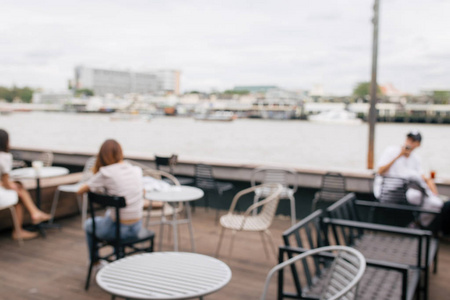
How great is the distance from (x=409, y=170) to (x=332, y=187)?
35.7 inches

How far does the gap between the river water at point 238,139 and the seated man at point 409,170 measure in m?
1.20

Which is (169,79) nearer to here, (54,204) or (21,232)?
(54,204)

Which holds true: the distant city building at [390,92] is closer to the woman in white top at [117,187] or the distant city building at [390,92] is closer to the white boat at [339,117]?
the white boat at [339,117]

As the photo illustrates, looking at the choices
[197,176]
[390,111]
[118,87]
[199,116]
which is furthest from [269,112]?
[197,176]

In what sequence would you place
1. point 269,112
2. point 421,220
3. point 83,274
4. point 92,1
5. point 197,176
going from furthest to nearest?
point 269,112, point 92,1, point 197,176, point 421,220, point 83,274

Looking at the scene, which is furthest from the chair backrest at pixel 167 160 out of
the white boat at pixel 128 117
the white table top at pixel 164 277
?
the white boat at pixel 128 117

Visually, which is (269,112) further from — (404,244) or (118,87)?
(404,244)

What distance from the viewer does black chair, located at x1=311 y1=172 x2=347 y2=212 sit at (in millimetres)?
5250

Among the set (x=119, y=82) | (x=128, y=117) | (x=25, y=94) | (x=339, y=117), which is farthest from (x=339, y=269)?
(x=119, y=82)

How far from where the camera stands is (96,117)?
253 ft

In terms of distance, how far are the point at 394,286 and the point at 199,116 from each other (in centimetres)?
6340

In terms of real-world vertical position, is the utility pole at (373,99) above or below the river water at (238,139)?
above

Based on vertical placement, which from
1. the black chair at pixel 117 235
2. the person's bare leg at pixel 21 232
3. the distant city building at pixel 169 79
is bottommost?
the person's bare leg at pixel 21 232

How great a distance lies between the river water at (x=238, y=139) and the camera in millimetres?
33000
